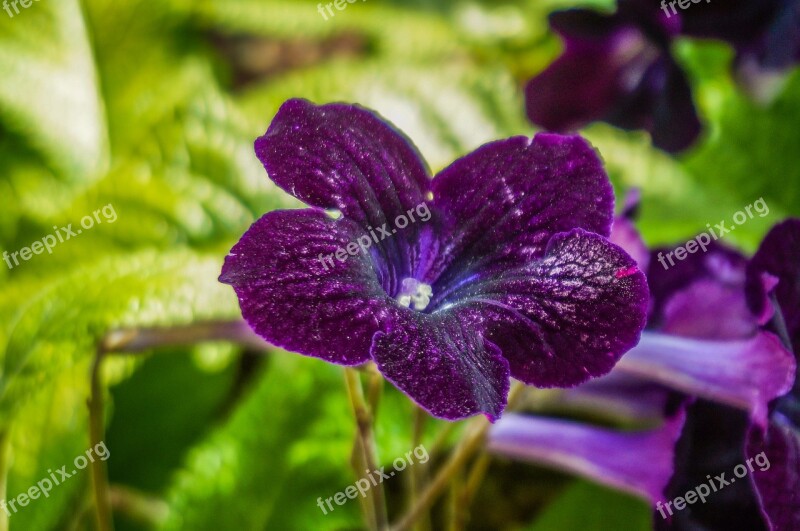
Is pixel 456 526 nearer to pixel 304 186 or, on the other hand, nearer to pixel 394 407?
pixel 394 407

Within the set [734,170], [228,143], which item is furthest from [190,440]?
[734,170]

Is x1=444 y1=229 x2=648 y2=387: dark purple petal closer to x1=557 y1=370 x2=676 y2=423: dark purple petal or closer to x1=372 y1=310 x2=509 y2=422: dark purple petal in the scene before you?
x1=372 y1=310 x2=509 y2=422: dark purple petal

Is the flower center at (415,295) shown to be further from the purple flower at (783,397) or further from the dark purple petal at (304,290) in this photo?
the purple flower at (783,397)

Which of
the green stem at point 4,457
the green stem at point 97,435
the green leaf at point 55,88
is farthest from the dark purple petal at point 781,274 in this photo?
the green leaf at point 55,88

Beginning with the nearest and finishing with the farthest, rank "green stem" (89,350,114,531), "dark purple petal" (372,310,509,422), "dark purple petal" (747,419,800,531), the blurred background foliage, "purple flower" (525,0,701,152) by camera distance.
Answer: "dark purple petal" (372,310,509,422)
"dark purple petal" (747,419,800,531)
"green stem" (89,350,114,531)
the blurred background foliage
"purple flower" (525,0,701,152)

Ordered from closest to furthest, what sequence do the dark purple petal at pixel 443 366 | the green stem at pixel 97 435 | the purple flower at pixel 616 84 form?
the dark purple petal at pixel 443 366
the green stem at pixel 97 435
the purple flower at pixel 616 84

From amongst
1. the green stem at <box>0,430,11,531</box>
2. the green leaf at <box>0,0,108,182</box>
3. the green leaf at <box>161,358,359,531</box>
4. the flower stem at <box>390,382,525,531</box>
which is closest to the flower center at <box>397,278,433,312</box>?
the flower stem at <box>390,382,525,531</box>
